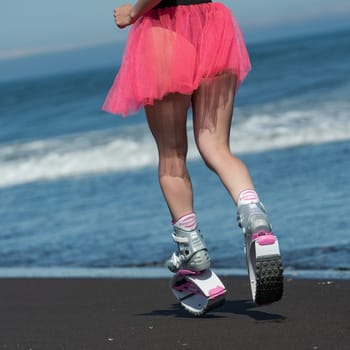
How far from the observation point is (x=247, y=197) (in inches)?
152

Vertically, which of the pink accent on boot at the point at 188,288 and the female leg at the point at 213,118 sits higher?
the female leg at the point at 213,118

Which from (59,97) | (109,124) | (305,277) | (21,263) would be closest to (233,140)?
(109,124)

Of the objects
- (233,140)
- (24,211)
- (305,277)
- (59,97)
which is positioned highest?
(305,277)

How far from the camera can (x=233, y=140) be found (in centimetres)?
1468

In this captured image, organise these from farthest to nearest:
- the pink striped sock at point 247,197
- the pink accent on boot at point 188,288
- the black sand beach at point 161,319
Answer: the pink accent on boot at point 188,288 < the pink striped sock at point 247,197 < the black sand beach at point 161,319

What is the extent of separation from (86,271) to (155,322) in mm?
2464

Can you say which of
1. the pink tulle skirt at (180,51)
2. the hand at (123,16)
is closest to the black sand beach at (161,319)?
the pink tulle skirt at (180,51)

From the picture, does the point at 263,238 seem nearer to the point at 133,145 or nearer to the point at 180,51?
the point at 180,51

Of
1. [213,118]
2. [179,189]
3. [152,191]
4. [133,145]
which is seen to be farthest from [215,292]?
[133,145]

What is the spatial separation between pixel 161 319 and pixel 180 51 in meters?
1.01

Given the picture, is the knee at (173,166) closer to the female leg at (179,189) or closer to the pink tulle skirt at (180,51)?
the female leg at (179,189)

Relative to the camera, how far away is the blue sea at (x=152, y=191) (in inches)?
261

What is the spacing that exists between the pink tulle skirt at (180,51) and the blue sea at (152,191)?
170 centimetres

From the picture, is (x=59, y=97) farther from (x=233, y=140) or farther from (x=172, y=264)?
(x=172, y=264)
